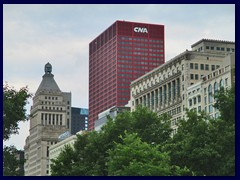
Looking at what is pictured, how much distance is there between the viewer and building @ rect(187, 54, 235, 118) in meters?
140

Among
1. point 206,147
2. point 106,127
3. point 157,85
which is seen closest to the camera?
point 206,147

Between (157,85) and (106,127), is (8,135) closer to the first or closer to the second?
(106,127)

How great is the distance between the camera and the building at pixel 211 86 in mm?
140337

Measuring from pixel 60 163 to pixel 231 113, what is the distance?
1138 inches

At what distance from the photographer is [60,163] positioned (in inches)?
3561

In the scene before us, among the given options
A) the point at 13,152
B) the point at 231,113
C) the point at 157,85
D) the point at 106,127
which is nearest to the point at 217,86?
the point at 157,85

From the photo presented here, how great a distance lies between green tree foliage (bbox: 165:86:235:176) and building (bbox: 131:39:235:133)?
84.2 m

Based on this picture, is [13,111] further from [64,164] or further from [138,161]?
[64,164]

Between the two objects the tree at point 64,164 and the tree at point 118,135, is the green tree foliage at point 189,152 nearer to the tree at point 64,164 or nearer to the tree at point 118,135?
the tree at point 118,135

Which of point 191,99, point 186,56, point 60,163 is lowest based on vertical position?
point 60,163

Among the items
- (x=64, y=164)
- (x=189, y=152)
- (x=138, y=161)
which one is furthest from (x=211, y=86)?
(x=138, y=161)

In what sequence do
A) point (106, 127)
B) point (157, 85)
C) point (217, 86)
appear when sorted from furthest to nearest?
1. point (157, 85)
2. point (217, 86)
3. point (106, 127)

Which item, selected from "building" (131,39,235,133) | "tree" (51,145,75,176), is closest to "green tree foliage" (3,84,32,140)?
"tree" (51,145,75,176)

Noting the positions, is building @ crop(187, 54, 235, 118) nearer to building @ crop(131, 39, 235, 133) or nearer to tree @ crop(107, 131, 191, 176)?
building @ crop(131, 39, 235, 133)
